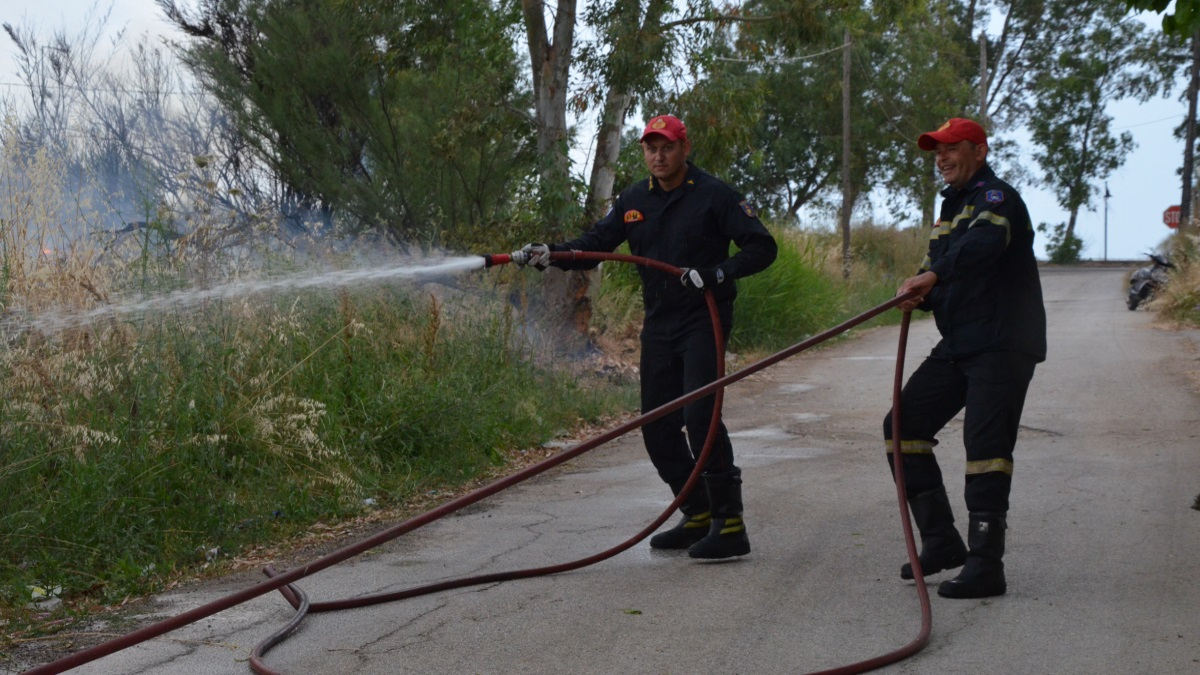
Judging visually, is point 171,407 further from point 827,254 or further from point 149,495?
point 827,254

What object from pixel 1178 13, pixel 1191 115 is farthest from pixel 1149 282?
pixel 1191 115

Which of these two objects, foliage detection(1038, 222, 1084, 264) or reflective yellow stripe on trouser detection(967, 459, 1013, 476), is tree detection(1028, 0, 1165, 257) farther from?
reflective yellow stripe on trouser detection(967, 459, 1013, 476)

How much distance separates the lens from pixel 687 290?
583 centimetres

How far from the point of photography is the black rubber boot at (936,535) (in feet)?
17.3

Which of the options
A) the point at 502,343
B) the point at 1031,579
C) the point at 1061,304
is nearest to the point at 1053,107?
the point at 1061,304

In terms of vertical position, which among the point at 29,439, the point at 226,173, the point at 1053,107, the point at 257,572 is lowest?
the point at 257,572

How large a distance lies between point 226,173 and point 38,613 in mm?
10837

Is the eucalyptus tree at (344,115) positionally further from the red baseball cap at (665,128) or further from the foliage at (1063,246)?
the foliage at (1063,246)

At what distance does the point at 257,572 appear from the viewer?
229 inches

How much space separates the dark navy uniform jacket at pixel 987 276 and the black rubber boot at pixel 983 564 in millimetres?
667

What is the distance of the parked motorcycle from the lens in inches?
888

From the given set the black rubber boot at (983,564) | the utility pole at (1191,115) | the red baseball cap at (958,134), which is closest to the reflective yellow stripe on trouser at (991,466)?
the black rubber boot at (983,564)

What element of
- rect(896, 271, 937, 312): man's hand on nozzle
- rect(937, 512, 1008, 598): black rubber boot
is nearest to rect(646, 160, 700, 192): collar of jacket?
rect(896, 271, 937, 312): man's hand on nozzle

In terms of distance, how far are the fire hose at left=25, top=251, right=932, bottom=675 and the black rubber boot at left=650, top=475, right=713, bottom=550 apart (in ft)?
0.75
